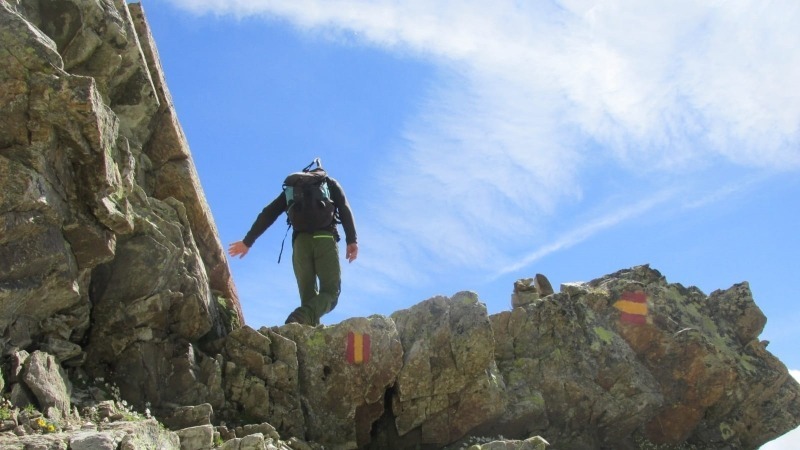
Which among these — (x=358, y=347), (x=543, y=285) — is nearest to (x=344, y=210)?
(x=358, y=347)

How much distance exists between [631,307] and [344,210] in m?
8.16

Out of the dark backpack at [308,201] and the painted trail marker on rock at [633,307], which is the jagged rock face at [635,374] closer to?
the painted trail marker on rock at [633,307]

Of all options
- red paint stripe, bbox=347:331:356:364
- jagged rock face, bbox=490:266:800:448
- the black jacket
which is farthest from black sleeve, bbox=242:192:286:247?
jagged rock face, bbox=490:266:800:448

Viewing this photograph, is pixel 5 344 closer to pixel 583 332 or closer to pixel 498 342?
pixel 498 342

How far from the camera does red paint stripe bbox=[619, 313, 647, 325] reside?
20.7 m

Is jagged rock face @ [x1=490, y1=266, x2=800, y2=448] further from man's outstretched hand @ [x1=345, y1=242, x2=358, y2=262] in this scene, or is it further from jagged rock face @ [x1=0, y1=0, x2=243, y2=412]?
jagged rock face @ [x1=0, y1=0, x2=243, y2=412]

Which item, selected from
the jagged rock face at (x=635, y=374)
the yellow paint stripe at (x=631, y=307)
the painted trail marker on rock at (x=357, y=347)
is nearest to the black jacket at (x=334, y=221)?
the painted trail marker on rock at (x=357, y=347)

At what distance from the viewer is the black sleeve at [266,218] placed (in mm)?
20172

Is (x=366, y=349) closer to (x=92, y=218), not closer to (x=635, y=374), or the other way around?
(x=92, y=218)

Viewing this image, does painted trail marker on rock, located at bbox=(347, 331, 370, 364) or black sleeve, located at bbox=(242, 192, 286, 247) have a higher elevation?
black sleeve, located at bbox=(242, 192, 286, 247)

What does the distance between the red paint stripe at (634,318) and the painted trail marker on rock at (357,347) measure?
7682 mm

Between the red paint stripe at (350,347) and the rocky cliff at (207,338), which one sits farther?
the red paint stripe at (350,347)

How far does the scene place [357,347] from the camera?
55.6 feet

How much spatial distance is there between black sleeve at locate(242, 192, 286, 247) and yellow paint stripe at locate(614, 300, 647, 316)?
9392 mm
